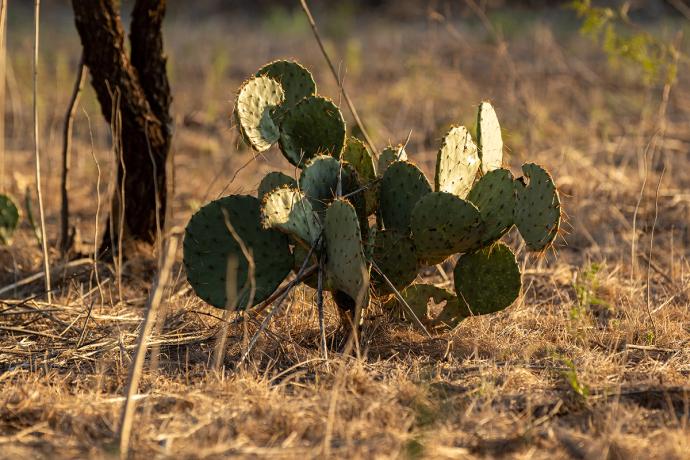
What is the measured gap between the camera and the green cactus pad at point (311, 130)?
304 cm

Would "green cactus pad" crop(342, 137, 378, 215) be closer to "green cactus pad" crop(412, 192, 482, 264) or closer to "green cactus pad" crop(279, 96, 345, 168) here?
"green cactus pad" crop(279, 96, 345, 168)

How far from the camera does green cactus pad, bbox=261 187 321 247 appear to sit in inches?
108

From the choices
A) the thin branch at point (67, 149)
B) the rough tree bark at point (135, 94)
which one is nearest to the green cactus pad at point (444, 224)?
the rough tree bark at point (135, 94)

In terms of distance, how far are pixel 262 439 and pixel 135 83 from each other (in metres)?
1.95

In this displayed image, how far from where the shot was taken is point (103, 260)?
4117 mm

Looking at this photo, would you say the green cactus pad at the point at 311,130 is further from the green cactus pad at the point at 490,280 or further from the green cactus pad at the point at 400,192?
the green cactus pad at the point at 490,280

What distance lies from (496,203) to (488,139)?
0.28 meters

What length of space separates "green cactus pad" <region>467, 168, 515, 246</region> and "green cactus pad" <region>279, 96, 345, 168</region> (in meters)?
0.48

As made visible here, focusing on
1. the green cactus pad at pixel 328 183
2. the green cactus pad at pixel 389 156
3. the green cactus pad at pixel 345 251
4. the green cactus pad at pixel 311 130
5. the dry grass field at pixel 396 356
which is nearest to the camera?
the dry grass field at pixel 396 356

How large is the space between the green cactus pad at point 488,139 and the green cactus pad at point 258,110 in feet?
2.17

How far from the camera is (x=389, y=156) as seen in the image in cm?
323

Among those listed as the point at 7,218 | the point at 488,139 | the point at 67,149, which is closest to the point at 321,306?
the point at 488,139

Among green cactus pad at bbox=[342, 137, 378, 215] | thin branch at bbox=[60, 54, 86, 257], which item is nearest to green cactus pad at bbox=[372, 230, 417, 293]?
green cactus pad at bbox=[342, 137, 378, 215]

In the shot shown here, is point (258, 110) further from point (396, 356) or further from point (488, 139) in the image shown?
point (396, 356)
